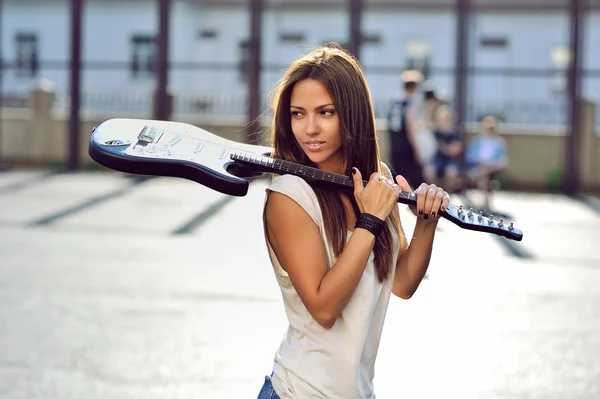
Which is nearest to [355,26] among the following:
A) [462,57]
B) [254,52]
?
[254,52]

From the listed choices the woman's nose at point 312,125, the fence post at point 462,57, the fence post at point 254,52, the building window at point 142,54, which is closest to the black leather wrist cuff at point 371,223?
the woman's nose at point 312,125

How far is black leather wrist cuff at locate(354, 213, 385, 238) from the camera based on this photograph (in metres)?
2.51

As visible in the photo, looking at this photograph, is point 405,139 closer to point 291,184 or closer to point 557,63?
point 291,184

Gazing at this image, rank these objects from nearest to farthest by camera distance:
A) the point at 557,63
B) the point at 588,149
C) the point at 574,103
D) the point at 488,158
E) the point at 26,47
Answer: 1. the point at 488,158
2. the point at 574,103
3. the point at 588,149
4. the point at 557,63
5. the point at 26,47

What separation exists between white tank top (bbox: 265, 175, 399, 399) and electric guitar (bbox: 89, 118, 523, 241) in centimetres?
6

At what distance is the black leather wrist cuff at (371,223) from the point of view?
8.23ft

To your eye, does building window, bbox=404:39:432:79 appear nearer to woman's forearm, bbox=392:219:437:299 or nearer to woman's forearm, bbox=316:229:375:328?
woman's forearm, bbox=392:219:437:299

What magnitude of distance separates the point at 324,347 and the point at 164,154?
1.83ft

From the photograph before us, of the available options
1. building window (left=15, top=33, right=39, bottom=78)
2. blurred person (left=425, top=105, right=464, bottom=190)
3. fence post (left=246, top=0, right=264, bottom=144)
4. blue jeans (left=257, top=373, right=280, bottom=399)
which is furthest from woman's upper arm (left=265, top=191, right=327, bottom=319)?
building window (left=15, top=33, right=39, bottom=78)

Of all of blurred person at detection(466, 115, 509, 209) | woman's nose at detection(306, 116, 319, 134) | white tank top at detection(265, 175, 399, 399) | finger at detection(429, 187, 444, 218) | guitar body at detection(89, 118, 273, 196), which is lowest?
blurred person at detection(466, 115, 509, 209)

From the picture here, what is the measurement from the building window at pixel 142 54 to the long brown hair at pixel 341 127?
4053 cm

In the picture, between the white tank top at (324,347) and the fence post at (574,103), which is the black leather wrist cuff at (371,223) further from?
the fence post at (574,103)

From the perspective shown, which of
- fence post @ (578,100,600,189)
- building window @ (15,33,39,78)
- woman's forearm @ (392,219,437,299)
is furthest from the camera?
building window @ (15,33,39,78)

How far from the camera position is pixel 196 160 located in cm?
242
